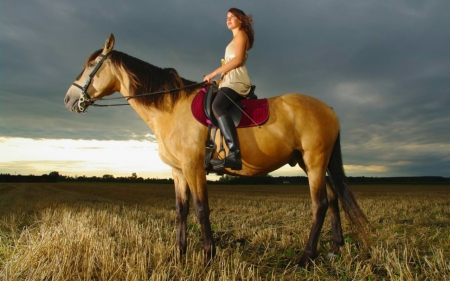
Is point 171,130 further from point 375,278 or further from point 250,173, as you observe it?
point 375,278

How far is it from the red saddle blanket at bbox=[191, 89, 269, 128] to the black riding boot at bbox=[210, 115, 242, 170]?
0.28m

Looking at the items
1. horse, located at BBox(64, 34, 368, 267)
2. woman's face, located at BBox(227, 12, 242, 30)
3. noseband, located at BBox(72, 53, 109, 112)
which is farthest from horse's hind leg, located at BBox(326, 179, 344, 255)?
noseband, located at BBox(72, 53, 109, 112)

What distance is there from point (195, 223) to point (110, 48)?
18.2 feet

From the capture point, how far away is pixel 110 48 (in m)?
5.82

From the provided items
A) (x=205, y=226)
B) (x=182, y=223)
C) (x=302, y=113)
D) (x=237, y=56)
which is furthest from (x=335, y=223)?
(x=237, y=56)

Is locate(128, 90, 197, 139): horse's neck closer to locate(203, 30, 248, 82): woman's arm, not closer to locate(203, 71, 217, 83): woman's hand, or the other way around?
locate(203, 71, 217, 83): woman's hand

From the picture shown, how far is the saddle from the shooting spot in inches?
209

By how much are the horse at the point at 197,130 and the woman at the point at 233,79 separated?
10.4 inches

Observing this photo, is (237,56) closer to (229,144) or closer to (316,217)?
(229,144)

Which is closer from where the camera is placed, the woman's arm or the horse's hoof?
the woman's arm

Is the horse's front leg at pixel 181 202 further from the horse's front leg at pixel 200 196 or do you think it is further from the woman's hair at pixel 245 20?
the woman's hair at pixel 245 20

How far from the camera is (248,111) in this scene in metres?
5.49

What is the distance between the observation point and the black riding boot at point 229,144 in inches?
203

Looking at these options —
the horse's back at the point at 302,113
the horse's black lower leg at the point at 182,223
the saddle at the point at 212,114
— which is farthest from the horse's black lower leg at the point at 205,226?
the horse's back at the point at 302,113
